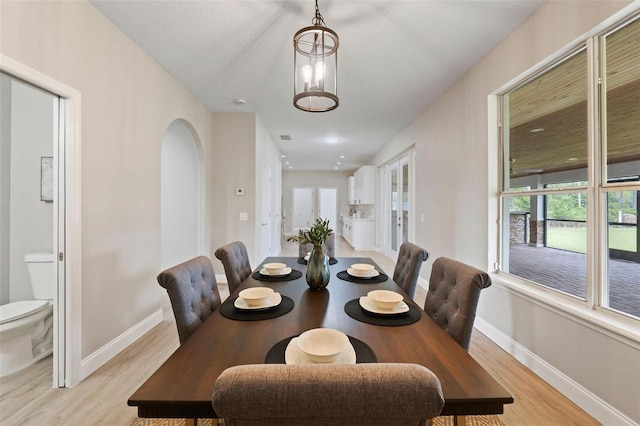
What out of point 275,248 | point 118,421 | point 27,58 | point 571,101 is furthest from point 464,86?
point 275,248

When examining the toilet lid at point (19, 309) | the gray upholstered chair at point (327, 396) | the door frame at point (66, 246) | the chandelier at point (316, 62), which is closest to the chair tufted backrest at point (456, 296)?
the gray upholstered chair at point (327, 396)

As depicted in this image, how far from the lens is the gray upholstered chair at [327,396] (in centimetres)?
54

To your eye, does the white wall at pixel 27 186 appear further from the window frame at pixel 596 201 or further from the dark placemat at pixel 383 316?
the window frame at pixel 596 201

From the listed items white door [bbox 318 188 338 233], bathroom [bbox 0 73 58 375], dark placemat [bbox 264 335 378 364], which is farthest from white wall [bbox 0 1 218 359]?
white door [bbox 318 188 338 233]

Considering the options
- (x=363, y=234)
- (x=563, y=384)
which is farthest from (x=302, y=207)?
(x=563, y=384)

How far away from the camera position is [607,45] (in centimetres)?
173

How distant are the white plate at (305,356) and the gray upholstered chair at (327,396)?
0.38 m

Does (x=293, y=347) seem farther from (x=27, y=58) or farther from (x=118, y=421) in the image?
(x=27, y=58)

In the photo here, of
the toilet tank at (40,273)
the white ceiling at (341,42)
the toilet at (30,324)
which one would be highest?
the white ceiling at (341,42)

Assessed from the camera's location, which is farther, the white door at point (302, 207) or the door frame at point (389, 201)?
the white door at point (302, 207)

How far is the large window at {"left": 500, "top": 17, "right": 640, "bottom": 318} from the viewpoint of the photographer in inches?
64.6

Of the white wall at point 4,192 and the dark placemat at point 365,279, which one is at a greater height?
the white wall at point 4,192

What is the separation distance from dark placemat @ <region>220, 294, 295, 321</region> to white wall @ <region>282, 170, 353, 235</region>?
31.5ft

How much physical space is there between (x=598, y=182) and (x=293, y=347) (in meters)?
2.11
